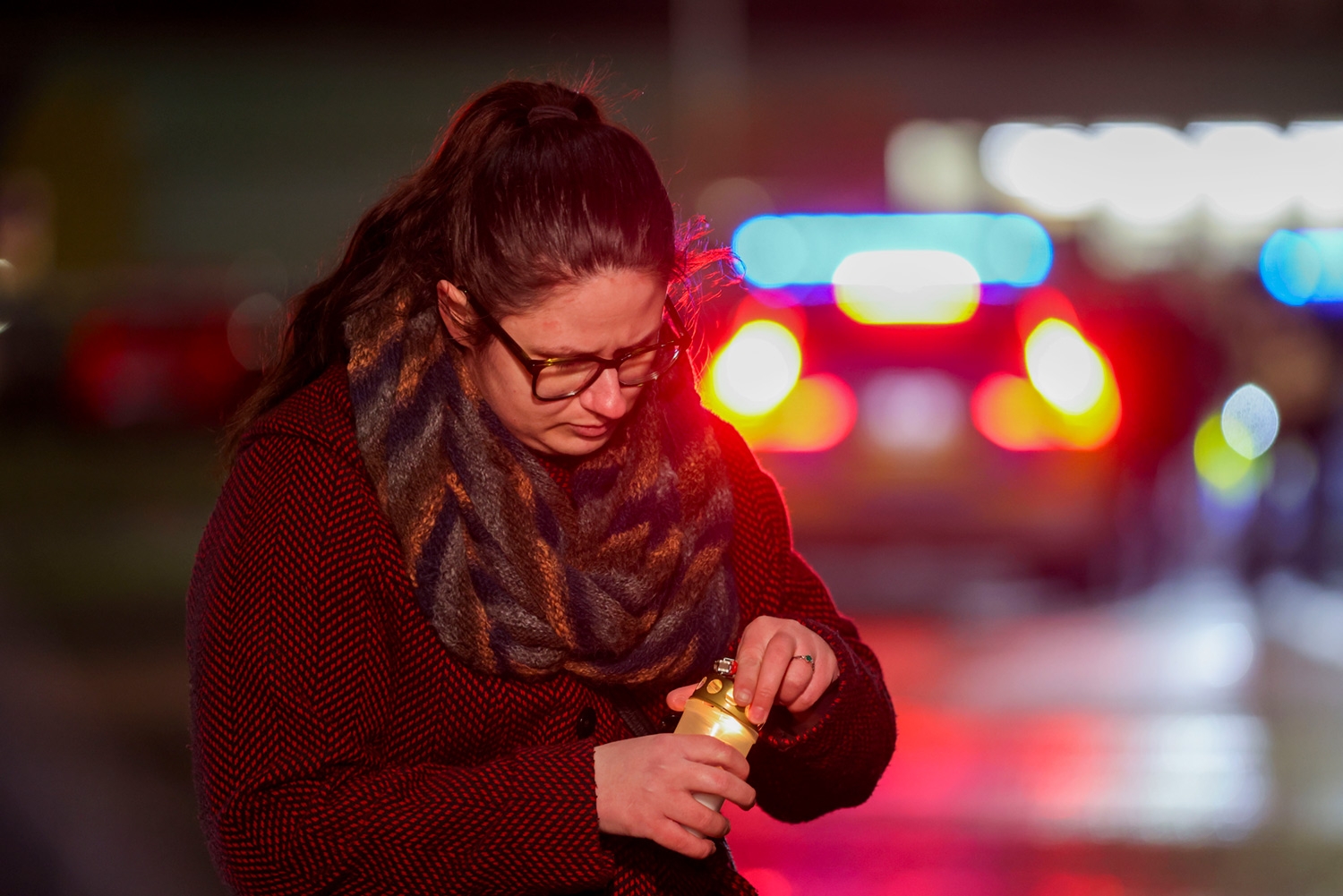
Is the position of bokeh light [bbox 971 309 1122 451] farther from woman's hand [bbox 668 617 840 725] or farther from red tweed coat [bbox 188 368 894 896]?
red tweed coat [bbox 188 368 894 896]

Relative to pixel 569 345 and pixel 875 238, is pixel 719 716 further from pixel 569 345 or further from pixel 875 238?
pixel 875 238

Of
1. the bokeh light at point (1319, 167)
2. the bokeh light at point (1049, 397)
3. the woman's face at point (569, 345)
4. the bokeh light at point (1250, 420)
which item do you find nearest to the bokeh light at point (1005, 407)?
the bokeh light at point (1049, 397)

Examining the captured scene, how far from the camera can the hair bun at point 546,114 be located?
2.27 metres

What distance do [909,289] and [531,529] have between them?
706 cm

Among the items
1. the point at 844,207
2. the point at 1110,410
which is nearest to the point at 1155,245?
the point at 844,207

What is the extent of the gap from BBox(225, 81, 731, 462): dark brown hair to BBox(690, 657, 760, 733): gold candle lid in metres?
0.55

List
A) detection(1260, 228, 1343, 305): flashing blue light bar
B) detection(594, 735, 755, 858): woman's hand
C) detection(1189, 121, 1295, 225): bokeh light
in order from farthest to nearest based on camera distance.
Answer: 1. detection(1189, 121, 1295, 225): bokeh light
2. detection(1260, 228, 1343, 305): flashing blue light bar
3. detection(594, 735, 755, 858): woman's hand

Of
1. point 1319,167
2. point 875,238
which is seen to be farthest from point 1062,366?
point 1319,167

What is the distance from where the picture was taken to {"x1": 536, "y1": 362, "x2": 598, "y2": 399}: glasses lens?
223cm

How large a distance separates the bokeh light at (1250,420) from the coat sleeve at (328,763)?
1130 centimetres

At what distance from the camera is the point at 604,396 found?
2.26 meters

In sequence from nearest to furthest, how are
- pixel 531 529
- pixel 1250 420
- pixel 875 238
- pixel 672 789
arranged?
pixel 672 789
pixel 531 529
pixel 1250 420
pixel 875 238

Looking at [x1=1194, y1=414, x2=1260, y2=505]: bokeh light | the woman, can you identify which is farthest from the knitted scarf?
[x1=1194, y1=414, x2=1260, y2=505]: bokeh light

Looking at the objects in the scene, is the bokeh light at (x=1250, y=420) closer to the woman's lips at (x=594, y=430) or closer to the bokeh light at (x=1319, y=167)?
the woman's lips at (x=594, y=430)
